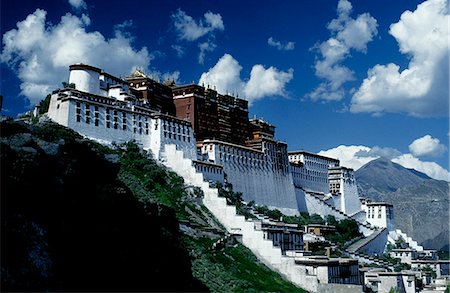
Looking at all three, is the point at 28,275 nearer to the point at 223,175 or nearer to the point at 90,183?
the point at 90,183

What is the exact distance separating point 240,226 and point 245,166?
17.8 m

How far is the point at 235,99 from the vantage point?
248 feet

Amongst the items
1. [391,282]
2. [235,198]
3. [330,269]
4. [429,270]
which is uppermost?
[235,198]

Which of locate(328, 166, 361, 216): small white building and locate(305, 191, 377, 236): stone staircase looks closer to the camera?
locate(305, 191, 377, 236): stone staircase

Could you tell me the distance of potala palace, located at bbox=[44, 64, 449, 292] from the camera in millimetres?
45531

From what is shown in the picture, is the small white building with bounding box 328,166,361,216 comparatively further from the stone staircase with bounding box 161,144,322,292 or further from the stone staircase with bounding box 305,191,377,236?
the stone staircase with bounding box 161,144,322,292

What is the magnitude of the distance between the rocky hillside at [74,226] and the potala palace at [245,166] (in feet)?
64.6

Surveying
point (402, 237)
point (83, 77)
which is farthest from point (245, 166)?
point (402, 237)

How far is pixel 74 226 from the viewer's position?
19469 millimetres

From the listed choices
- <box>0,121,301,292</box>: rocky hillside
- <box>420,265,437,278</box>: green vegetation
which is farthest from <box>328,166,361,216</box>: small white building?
<box>0,121,301,292</box>: rocky hillside

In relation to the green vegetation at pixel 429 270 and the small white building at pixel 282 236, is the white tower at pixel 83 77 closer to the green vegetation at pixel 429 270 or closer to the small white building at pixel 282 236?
the small white building at pixel 282 236

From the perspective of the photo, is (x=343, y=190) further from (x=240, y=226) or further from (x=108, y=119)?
(x=108, y=119)

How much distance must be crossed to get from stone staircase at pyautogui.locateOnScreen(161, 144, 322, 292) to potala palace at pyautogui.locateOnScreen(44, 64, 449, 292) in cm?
8

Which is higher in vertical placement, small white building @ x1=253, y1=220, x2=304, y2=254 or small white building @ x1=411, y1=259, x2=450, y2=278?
small white building @ x1=253, y1=220, x2=304, y2=254
